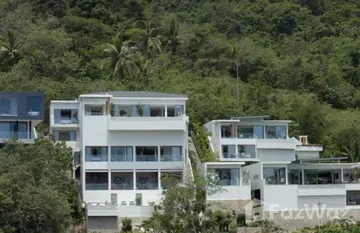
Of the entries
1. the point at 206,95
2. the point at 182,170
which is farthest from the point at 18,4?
the point at 182,170

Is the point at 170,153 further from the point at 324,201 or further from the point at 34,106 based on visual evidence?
the point at 324,201

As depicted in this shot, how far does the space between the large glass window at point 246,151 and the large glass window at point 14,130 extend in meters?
13.7

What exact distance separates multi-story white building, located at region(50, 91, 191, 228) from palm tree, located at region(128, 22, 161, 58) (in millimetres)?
17081

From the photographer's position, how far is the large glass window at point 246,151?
47688mm

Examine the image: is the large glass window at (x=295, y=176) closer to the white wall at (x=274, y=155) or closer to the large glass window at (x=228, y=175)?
the white wall at (x=274, y=155)

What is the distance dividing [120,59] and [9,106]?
15.4 m

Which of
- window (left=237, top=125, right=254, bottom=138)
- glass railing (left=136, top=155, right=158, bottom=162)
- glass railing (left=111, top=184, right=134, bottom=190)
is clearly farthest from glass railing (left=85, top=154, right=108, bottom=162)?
window (left=237, top=125, right=254, bottom=138)

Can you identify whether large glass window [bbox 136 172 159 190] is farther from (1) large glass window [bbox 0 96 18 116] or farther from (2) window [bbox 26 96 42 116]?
(1) large glass window [bbox 0 96 18 116]

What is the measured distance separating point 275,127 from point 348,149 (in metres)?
6.96

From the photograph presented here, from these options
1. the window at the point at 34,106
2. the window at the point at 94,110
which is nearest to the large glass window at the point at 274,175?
the window at the point at 94,110

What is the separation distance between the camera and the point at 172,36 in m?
65.7

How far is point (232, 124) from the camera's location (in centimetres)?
4831

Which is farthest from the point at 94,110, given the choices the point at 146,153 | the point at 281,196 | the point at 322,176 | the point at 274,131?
the point at 322,176

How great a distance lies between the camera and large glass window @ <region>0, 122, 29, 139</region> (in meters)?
43.4
